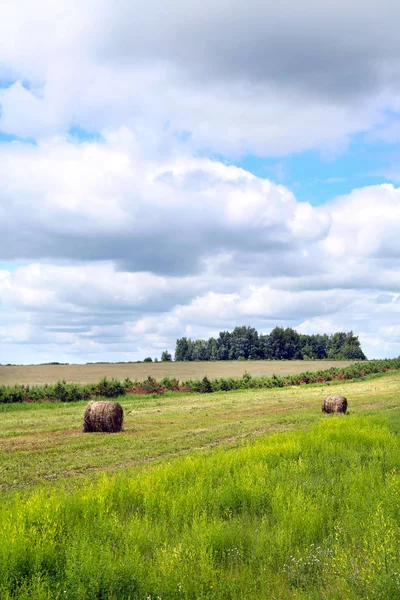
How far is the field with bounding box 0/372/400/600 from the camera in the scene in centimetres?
667

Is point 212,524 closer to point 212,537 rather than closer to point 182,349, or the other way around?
point 212,537

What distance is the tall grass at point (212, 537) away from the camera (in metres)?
6.63

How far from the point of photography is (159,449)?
17.7 m

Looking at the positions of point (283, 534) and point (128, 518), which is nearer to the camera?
point (283, 534)

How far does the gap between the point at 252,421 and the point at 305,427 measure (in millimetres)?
3559

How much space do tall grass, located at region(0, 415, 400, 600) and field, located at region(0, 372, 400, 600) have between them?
2 centimetres

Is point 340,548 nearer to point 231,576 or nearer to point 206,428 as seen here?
point 231,576

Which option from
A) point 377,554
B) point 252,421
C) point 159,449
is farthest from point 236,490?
point 252,421

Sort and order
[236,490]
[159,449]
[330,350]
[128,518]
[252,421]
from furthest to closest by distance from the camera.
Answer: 1. [330,350]
2. [252,421]
3. [159,449]
4. [236,490]
5. [128,518]

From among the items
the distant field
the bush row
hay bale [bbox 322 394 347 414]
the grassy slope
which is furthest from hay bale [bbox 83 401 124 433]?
the distant field

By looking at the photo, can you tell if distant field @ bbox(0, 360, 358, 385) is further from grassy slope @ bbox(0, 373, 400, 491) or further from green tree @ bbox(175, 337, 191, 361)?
green tree @ bbox(175, 337, 191, 361)

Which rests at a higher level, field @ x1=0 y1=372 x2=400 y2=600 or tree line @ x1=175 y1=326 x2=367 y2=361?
tree line @ x1=175 y1=326 x2=367 y2=361

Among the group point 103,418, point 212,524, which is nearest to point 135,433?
point 103,418

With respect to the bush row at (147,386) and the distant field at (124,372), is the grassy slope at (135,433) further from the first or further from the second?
the distant field at (124,372)
